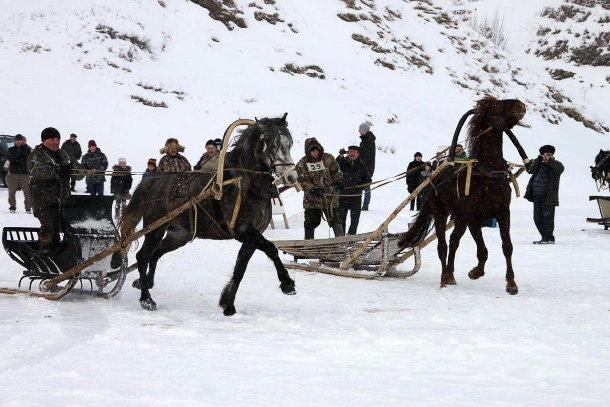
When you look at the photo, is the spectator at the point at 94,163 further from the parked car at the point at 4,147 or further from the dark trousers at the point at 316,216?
the dark trousers at the point at 316,216

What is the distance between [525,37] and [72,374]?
165 ft

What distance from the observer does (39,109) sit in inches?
974

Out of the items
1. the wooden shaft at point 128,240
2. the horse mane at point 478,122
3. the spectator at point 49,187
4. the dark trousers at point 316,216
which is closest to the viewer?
the wooden shaft at point 128,240

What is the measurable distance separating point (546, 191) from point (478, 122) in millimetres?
5459

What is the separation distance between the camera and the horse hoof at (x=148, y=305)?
6.72 m

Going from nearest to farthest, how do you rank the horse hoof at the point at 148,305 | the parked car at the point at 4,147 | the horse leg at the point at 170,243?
the horse hoof at the point at 148,305 < the horse leg at the point at 170,243 < the parked car at the point at 4,147

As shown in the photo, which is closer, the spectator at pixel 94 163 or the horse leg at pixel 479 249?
the horse leg at pixel 479 249

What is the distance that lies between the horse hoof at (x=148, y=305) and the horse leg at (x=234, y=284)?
65cm

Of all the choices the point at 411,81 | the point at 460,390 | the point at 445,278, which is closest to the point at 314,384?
the point at 460,390

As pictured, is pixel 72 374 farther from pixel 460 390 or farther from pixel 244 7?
pixel 244 7

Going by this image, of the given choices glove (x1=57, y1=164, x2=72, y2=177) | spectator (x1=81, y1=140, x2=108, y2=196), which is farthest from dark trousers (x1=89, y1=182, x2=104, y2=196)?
glove (x1=57, y1=164, x2=72, y2=177)

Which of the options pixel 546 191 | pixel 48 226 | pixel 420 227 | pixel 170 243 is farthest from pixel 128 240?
pixel 546 191

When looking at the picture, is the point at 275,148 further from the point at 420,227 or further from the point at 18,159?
the point at 18,159

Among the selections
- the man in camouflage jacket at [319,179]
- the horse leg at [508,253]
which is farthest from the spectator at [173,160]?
the horse leg at [508,253]
